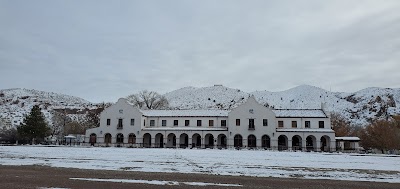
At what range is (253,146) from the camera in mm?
57438

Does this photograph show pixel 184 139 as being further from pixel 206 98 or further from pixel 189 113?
pixel 206 98

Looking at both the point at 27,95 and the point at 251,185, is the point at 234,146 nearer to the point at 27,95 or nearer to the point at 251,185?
the point at 251,185

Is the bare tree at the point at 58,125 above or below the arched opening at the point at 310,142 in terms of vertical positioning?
above

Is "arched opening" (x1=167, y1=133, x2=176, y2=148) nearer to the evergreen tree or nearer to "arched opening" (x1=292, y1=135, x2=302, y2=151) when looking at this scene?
"arched opening" (x1=292, y1=135, x2=302, y2=151)

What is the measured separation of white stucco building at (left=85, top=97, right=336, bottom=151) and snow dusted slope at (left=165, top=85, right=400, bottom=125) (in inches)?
1983

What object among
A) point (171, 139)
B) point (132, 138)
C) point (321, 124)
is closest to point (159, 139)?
point (171, 139)

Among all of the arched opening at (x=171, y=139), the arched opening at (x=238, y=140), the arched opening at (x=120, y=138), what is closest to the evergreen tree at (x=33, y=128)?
the arched opening at (x=120, y=138)

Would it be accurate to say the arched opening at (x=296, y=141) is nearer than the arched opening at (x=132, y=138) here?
Yes

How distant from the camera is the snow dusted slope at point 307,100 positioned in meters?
115

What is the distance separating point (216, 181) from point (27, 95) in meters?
139

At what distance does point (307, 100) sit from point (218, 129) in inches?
3603

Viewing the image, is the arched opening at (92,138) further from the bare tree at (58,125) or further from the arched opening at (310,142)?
the arched opening at (310,142)

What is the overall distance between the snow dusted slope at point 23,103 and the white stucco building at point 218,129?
129 ft

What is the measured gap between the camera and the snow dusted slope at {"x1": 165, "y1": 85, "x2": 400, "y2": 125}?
115 m
